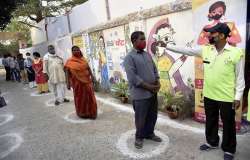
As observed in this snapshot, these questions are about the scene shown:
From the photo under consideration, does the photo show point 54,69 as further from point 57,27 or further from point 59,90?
point 57,27

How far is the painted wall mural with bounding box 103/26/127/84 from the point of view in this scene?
836 cm

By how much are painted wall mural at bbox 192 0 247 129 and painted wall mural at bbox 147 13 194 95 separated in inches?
25.3

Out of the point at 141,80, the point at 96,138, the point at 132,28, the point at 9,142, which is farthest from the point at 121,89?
the point at 141,80

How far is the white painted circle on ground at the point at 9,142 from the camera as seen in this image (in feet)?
16.7

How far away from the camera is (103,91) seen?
1019cm

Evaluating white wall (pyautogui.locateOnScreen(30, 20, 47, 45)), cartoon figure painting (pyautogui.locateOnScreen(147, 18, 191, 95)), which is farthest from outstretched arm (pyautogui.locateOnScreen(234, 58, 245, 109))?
white wall (pyautogui.locateOnScreen(30, 20, 47, 45))

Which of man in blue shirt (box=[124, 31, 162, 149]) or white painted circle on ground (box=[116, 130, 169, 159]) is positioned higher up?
man in blue shirt (box=[124, 31, 162, 149])

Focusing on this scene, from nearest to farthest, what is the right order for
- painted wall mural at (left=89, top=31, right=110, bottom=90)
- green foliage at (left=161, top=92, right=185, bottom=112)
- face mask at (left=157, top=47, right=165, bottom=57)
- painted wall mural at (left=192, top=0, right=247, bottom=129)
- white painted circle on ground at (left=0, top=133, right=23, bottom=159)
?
painted wall mural at (left=192, top=0, right=247, bottom=129)
white painted circle on ground at (left=0, top=133, right=23, bottom=159)
green foliage at (left=161, top=92, right=185, bottom=112)
face mask at (left=157, top=47, right=165, bottom=57)
painted wall mural at (left=89, top=31, right=110, bottom=90)

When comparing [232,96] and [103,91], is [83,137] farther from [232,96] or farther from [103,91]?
[103,91]

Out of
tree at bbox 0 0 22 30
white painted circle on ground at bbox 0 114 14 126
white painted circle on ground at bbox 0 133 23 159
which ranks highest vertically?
tree at bbox 0 0 22 30

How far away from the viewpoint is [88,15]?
36.6 ft

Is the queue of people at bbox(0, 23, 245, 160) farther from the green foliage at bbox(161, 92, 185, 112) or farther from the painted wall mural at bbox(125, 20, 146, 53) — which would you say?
the painted wall mural at bbox(125, 20, 146, 53)

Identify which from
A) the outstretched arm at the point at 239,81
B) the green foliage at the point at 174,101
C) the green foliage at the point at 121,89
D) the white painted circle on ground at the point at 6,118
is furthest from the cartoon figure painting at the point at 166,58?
the white painted circle on ground at the point at 6,118

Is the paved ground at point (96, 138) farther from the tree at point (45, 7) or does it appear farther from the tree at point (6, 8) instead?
the tree at point (45, 7)
